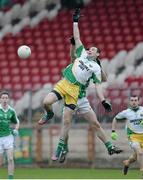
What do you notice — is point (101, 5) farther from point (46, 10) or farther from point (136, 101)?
point (136, 101)

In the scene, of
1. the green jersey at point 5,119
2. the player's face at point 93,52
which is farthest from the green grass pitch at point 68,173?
the player's face at point 93,52

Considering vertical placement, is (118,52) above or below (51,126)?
above

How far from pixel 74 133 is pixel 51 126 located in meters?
0.76

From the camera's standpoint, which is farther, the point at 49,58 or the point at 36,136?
the point at 49,58

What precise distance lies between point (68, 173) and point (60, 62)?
6.27 metres

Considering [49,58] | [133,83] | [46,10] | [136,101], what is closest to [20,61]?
[49,58]

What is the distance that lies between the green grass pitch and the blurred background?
0.96 metres

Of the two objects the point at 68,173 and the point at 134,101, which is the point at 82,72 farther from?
the point at 68,173

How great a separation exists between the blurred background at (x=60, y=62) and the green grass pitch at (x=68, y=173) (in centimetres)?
96

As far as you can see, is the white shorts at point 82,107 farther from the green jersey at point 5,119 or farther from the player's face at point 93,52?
the green jersey at point 5,119

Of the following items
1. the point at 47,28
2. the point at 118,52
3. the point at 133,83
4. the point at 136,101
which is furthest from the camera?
the point at 47,28

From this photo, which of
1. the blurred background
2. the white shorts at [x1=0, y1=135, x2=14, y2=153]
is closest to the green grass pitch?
the blurred background

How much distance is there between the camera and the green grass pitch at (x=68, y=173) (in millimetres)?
→ 20094

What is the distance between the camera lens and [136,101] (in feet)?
62.7
